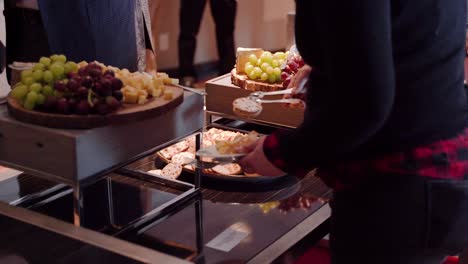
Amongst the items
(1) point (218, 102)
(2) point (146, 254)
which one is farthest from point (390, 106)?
(1) point (218, 102)

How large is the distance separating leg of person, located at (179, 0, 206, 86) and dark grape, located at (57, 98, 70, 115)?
4008 millimetres

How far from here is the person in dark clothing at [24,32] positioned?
2342 millimetres

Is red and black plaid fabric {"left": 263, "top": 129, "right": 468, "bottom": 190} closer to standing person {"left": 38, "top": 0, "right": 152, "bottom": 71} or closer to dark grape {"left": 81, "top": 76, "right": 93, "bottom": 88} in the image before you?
dark grape {"left": 81, "top": 76, "right": 93, "bottom": 88}

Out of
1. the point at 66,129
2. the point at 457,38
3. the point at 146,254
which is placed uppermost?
the point at 457,38

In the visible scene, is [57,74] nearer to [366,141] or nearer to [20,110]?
[20,110]

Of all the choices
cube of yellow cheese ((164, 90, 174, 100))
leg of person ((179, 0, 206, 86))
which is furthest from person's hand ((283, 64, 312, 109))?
leg of person ((179, 0, 206, 86))

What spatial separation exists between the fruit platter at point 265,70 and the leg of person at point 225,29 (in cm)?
321

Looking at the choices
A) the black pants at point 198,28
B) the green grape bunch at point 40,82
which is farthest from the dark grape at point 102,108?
the black pants at point 198,28

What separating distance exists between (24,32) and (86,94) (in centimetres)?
134

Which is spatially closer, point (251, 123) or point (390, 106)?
point (390, 106)

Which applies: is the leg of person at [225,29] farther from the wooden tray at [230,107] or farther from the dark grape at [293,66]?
→ the dark grape at [293,66]

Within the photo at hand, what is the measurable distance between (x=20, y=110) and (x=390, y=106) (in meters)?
0.68

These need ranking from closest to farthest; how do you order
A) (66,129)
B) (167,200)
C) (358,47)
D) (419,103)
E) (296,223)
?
(358,47), (419,103), (66,129), (296,223), (167,200)

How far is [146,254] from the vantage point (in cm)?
92
